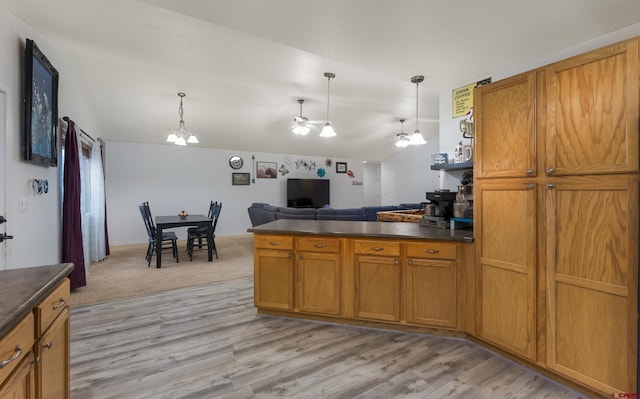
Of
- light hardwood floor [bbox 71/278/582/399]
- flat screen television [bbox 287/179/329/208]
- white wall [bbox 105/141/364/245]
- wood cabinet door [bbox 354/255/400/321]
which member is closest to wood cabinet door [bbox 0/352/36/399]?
light hardwood floor [bbox 71/278/582/399]

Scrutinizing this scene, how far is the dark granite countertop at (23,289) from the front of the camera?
2.94ft

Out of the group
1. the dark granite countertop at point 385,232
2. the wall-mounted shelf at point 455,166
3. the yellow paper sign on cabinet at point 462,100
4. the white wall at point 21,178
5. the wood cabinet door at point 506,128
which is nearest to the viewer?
the wood cabinet door at point 506,128

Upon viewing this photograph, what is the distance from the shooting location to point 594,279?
5.46 ft

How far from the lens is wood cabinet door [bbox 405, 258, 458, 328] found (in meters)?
2.35

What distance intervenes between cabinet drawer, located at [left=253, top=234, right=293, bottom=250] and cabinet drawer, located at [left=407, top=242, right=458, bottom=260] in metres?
1.08

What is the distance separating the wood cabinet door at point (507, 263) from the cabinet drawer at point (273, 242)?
62.3 inches

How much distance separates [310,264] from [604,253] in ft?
6.58

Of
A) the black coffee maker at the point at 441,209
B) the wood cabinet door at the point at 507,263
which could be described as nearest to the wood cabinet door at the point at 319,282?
the black coffee maker at the point at 441,209

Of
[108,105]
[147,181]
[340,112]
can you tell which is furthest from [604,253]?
[147,181]

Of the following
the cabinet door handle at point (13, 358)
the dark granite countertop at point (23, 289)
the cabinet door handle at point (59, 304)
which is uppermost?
the dark granite countertop at point (23, 289)

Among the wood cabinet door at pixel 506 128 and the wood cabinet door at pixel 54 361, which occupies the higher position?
the wood cabinet door at pixel 506 128

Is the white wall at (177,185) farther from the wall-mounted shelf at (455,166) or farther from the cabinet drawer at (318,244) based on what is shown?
the wall-mounted shelf at (455,166)

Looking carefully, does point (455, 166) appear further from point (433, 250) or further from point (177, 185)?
point (177, 185)

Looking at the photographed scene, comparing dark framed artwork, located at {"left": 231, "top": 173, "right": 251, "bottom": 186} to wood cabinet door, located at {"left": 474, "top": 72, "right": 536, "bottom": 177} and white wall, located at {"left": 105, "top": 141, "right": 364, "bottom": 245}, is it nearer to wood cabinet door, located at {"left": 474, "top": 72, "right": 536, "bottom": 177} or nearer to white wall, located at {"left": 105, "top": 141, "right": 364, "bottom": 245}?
white wall, located at {"left": 105, "top": 141, "right": 364, "bottom": 245}
